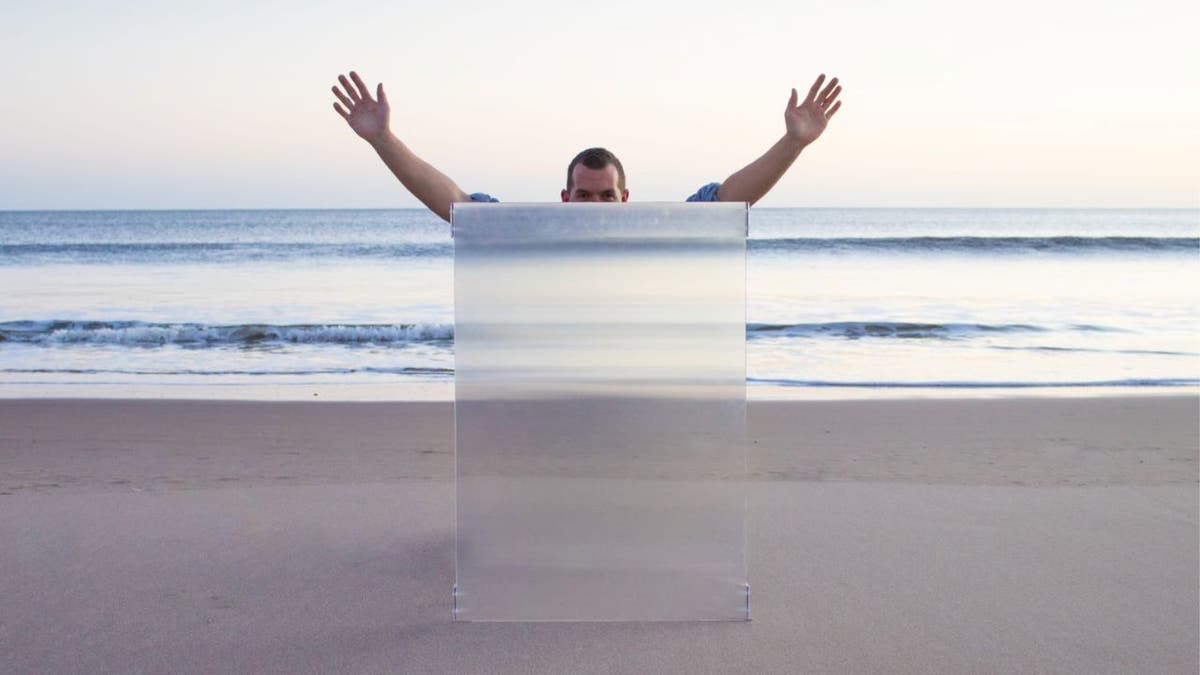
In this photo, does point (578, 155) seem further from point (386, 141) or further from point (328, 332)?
point (328, 332)

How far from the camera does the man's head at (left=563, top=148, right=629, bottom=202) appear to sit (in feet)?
Result: 10.2

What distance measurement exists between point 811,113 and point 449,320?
10.3 metres

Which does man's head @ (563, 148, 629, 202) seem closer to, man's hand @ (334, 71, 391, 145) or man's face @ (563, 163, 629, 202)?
man's face @ (563, 163, 629, 202)

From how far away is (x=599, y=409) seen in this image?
272 cm

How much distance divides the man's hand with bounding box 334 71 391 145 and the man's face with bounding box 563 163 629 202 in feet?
1.86

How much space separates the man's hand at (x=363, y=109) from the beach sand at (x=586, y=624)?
1.34 metres

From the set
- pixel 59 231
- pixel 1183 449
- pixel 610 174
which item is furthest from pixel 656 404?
pixel 59 231

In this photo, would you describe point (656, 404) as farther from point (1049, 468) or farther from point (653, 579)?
point (1049, 468)

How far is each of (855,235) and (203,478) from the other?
108 ft

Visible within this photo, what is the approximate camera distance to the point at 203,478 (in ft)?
16.1

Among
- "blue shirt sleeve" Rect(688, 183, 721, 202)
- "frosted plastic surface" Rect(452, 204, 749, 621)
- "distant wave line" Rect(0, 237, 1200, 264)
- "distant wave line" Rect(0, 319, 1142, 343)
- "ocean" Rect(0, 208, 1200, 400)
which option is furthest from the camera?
"distant wave line" Rect(0, 237, 1200, 264)

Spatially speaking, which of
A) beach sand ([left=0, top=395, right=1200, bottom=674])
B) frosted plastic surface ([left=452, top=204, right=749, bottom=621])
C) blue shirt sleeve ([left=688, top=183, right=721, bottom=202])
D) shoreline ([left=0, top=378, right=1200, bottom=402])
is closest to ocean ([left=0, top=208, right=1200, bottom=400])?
shoreline ([left=0, top=378, right=1200, bottom=402])

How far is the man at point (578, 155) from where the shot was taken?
126 inches

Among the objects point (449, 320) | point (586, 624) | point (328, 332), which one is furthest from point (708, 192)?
point (449, 320)
